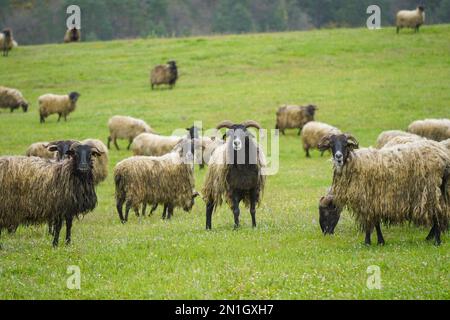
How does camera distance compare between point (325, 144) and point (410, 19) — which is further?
point (410, 19)

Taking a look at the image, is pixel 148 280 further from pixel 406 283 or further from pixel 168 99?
pixel 168 99

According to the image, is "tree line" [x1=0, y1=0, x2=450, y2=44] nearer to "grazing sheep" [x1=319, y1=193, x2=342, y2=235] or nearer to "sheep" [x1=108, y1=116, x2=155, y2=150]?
"sheep" [x1=108, y1=116, x2=155, y2=150]

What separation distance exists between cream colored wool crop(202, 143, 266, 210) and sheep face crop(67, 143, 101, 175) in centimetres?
323

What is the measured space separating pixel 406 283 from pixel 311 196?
10558mm

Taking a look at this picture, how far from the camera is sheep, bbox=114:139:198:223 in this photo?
18094 millimetres

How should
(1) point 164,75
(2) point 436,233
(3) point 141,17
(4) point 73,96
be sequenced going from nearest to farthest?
1. (2) point 436,233
2. (4) point 73,96
3. (1) point 164,75
4. (3) point 141,17

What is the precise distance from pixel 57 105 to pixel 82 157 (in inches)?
977

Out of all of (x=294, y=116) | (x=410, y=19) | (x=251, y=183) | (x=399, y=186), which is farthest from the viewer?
(x=410, y=19)

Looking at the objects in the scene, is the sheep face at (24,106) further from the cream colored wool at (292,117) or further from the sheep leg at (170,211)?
the sheep leg at (170,211)

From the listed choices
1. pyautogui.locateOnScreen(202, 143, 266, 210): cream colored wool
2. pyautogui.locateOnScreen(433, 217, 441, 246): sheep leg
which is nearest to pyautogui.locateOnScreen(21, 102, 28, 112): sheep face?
pyautogui.locateOnScreen(202, 143, 266, 210): cream colored wool

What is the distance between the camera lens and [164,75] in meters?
45.6

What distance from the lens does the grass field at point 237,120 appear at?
10.5 m

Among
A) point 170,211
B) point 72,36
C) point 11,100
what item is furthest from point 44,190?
A: point 72,36

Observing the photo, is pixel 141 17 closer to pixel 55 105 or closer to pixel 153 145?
pixel 55 105
